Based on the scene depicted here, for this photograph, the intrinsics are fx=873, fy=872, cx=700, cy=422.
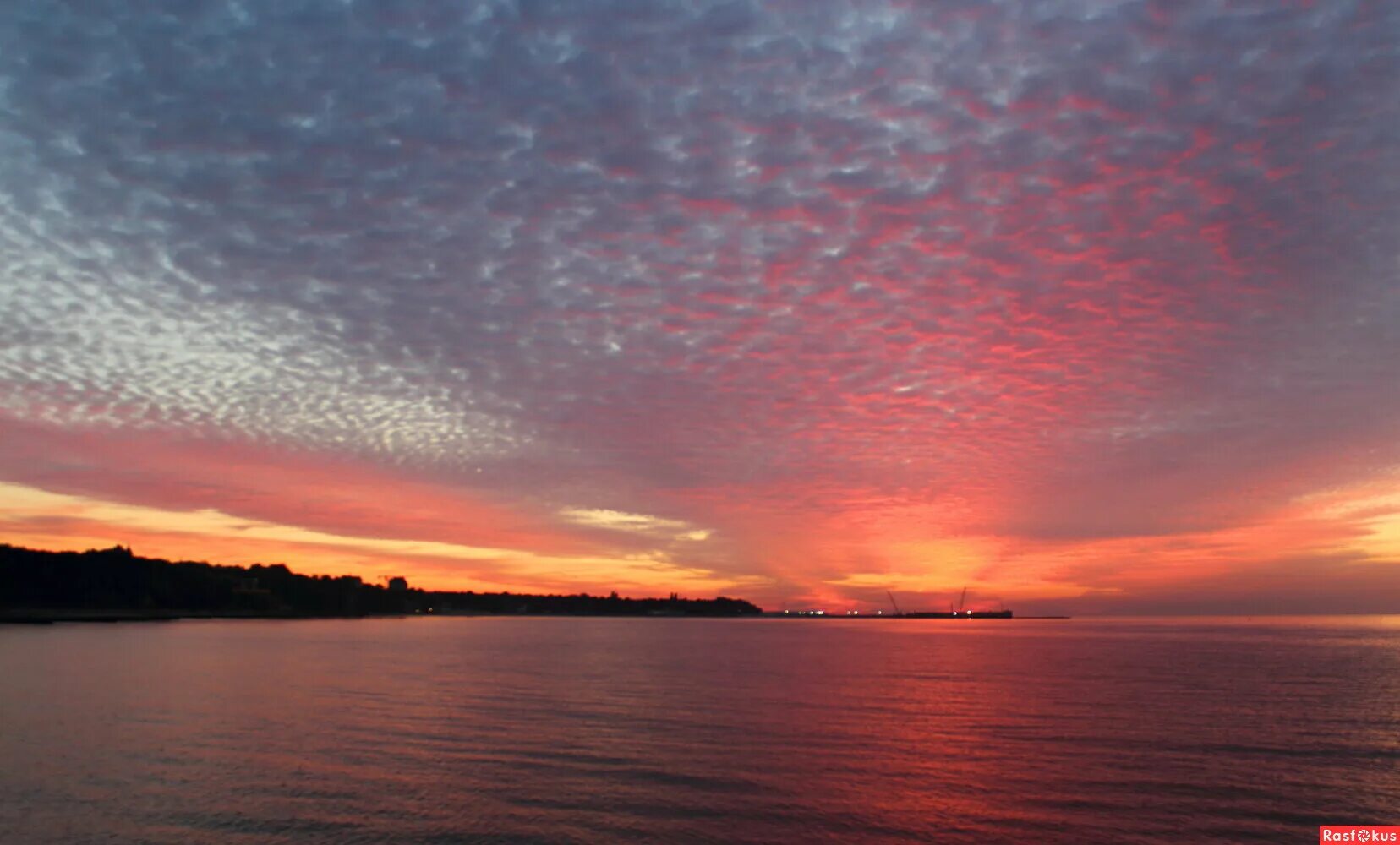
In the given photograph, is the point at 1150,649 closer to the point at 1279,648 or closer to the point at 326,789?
the point at 1279,648

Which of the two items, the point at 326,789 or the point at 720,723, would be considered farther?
the point at 720,723

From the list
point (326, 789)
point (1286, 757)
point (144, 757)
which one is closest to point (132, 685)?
point (144, 757)

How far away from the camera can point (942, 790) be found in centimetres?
3366

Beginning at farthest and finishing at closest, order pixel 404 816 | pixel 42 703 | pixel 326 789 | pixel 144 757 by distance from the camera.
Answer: pixel 42 703
pixel 144 757
pixel 326 789
pixel 404 816

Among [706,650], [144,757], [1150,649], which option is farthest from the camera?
[1150,649]

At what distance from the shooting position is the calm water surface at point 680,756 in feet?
94.5

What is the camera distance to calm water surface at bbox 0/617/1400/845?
94.5ft

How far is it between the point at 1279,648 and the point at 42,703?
154501mm

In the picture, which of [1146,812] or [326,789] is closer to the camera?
[1146,812]

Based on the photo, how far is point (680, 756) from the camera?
39.2 meters

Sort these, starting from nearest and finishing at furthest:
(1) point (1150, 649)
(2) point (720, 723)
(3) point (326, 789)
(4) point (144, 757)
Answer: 1. (3) point (326, 789)
2. (4) point (144, 757)
3. (2) point (720, 723)
4. (1) point (1150, 649)

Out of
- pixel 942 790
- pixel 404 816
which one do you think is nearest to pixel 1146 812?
pixel 942 790

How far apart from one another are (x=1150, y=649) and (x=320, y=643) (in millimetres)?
124828

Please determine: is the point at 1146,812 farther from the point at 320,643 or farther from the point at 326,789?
the point at 320,643
